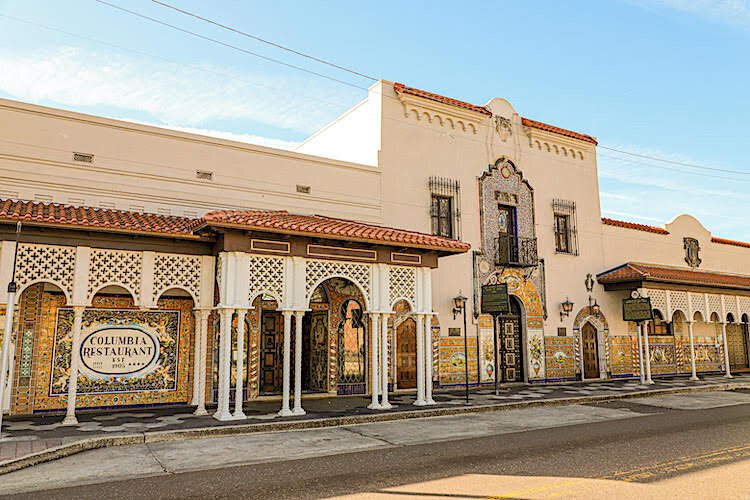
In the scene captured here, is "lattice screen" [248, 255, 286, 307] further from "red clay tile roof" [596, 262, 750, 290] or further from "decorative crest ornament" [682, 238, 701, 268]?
"decorative crest ornament" [682, 238, 701, 268]

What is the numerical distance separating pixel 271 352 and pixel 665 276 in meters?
13.9

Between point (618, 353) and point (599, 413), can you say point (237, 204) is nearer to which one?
point (599, 413)

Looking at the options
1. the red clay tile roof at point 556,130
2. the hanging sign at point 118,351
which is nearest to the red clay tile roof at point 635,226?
the red clay tile roof at point 556,130

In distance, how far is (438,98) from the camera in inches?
679

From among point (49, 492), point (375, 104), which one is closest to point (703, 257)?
point (375, 104)

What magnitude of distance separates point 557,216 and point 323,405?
11.4 metres

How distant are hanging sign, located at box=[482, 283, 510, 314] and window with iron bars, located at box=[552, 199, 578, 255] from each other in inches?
187

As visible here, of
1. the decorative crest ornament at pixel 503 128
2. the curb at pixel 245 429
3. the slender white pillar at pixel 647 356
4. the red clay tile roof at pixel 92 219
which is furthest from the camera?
the decorative crest ornament at pixel 503 128

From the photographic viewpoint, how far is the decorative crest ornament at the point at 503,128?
18.6 metres

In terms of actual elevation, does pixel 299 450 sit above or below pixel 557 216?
below

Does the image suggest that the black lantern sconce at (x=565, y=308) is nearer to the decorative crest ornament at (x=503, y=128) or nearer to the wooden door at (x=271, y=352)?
the decorative crest ornament at (x=503, y=128)

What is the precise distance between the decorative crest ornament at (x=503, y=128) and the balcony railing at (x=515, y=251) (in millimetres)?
3460

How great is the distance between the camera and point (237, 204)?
1391 cm

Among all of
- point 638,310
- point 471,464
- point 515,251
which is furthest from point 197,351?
point 638,310
